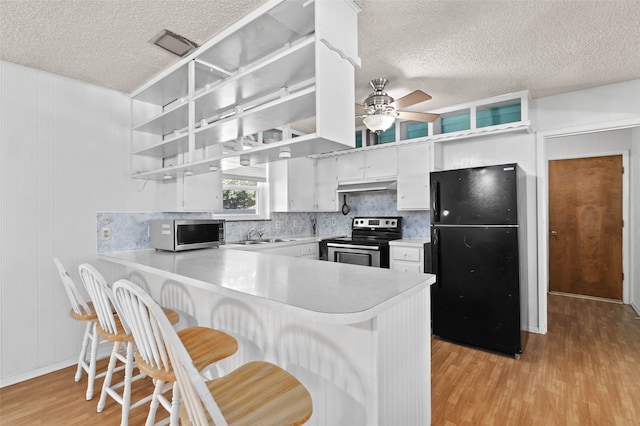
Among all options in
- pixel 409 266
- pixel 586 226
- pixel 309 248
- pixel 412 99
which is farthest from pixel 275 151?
pixel 586 226

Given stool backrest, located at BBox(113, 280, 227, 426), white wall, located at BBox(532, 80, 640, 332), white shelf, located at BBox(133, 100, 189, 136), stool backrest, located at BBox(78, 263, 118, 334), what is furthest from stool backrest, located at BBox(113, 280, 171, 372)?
white wall, located at BBox(532, 80, 640, 332)

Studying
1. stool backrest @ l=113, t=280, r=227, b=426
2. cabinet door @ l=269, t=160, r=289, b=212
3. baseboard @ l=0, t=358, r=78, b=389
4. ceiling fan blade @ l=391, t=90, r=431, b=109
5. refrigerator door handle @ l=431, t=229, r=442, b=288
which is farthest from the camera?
cabinet door @ l=269, t=160, r=289, b=212

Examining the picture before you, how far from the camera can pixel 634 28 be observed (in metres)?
2.05

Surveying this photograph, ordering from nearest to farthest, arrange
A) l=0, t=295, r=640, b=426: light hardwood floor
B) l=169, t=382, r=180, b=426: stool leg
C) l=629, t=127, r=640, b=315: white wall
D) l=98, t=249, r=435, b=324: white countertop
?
1. l=98, t=249, r=435, b=324: white countertop
2. l=169, t=382, r=180, b=426: stool leg
3. l=0, t=295, r=640, b=426: light hardwood floor
4. l=629, t=127, r=640, b=315: white wall

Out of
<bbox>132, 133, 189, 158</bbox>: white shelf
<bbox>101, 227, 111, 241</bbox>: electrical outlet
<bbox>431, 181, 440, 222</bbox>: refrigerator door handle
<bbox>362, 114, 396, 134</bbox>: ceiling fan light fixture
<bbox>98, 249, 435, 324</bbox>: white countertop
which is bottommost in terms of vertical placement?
<bbox>98, 249, 435, 324</bbox>: white countertop

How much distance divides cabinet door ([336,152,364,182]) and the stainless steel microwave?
1.93 metres

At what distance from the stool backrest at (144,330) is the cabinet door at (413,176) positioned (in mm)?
3045

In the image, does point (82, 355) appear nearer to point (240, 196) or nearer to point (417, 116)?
point (240, 196)

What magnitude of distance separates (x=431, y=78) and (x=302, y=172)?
2.17 m

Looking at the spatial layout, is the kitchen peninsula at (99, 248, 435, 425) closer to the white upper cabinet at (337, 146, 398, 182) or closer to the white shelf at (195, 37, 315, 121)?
the white shelf at (195, 37, 315, 121)

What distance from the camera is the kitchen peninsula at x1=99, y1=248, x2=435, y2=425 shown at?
1.26 meters

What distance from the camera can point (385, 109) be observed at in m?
2.45

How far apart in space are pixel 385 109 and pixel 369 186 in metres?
1.81

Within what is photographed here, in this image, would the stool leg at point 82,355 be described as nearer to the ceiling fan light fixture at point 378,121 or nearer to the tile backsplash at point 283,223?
the tile backsplash at point 283,223
